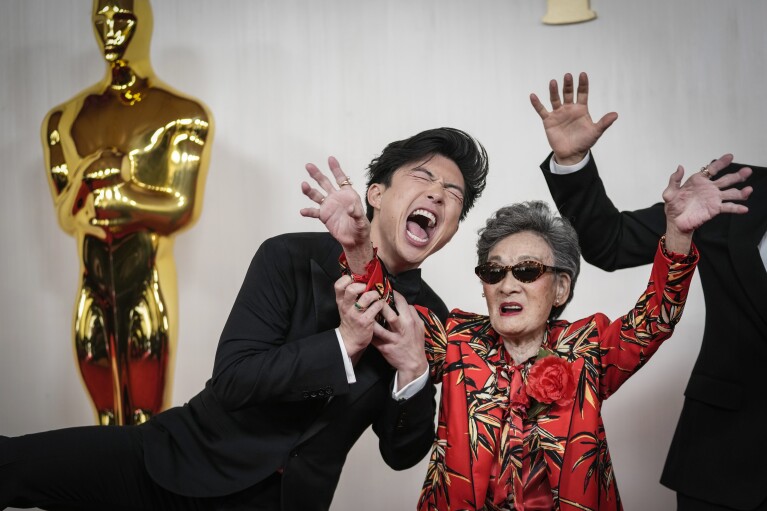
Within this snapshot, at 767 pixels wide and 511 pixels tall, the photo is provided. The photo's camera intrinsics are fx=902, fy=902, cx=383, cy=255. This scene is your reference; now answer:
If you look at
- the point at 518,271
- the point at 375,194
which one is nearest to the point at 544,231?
the point at 518,271

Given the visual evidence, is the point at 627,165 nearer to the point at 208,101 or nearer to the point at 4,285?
the point at 208,101

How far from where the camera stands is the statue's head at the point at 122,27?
9.91 ft

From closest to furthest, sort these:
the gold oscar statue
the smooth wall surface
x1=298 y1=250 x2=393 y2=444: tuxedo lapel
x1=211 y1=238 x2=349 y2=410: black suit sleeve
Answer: x1=211 y1=238 x2=349 y2=410: black suit sleeve
x1=298 y1=250 x2=393 y2=444: tuxedo lapel
the gold oscar statue
the smooth wall surface

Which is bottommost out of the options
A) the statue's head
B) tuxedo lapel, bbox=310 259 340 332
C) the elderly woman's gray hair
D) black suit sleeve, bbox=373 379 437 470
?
black suit sleeve, bbox=373 379 437 470

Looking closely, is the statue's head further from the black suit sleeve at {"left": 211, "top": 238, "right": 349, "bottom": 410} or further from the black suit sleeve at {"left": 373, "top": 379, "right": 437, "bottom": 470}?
the black suit sleeve at {"left": 373, "top": 379, "right": 437, "bottom": 470}

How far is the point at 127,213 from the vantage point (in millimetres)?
3002

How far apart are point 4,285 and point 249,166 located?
130cm

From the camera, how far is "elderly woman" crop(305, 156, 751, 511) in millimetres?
1808

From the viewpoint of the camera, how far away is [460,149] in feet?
7.35

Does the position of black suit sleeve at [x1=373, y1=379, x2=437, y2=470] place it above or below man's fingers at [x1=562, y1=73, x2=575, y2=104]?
below

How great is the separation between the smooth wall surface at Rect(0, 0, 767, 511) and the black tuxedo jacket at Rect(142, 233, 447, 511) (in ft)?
6.07

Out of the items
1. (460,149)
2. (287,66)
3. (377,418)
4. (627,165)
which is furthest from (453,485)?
(287,66)

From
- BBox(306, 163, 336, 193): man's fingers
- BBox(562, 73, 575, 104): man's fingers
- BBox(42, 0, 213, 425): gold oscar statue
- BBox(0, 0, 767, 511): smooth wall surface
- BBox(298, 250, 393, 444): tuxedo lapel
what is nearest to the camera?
BBox(306, 163, 336, 193): man's fingers

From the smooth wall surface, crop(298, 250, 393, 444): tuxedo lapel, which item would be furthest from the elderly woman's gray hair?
the smooth wall surface
